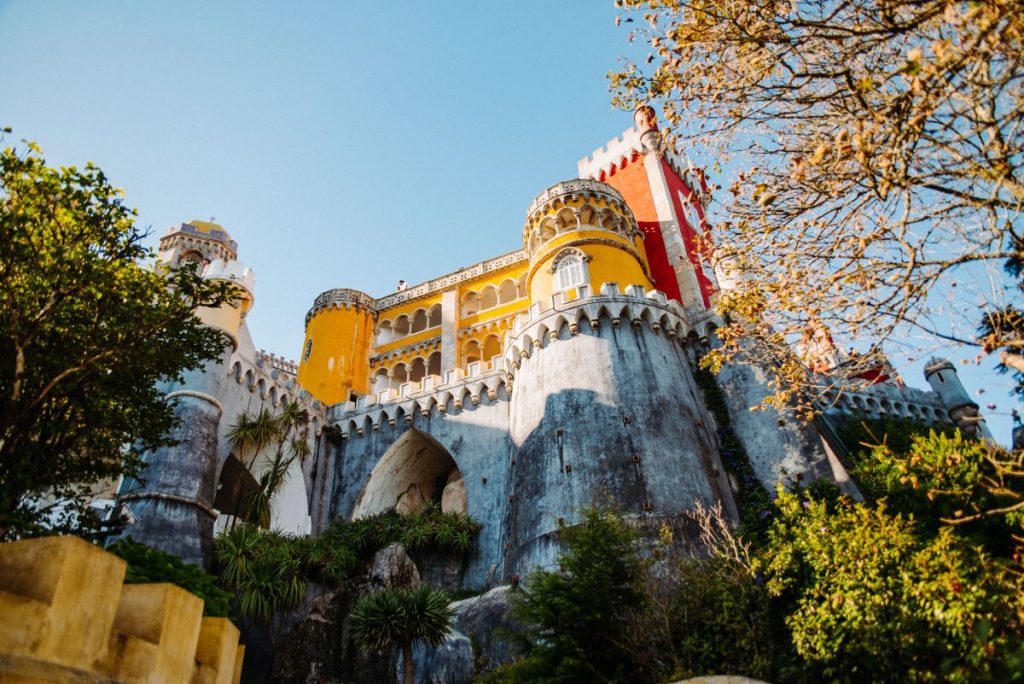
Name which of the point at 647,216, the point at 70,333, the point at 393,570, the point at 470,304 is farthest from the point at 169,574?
the point at 470,304

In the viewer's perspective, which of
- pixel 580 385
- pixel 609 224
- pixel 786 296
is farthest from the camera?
pixel 609 224

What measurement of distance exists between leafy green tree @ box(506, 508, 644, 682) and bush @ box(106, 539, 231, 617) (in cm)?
578

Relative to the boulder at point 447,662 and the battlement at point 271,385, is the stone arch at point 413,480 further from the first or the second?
the boulder at point 447,662

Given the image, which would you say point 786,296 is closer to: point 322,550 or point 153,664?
point 153,664

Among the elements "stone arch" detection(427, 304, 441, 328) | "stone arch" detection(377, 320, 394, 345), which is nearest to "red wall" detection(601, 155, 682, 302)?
"stone arch" detection(427, 304, 441, 328)

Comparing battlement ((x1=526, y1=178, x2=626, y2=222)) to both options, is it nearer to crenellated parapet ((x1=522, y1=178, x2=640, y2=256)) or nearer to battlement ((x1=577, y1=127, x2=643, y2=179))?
Result: crenellated parapet ((x1=522, y1=178, x2=640, y2=256))

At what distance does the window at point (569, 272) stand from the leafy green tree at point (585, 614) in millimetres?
15541

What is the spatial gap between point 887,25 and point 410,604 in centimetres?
1346

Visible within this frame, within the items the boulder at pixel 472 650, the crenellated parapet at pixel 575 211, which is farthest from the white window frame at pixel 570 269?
the boulder at pixel 472 650

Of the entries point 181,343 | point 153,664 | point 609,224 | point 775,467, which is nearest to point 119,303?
point 181,343

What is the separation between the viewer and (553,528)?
18.7m

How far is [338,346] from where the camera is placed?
1438 inches

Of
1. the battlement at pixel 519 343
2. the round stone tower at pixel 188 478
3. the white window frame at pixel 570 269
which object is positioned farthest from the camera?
the white window frame at pixel 570 269

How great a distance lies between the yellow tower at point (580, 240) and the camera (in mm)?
28312
